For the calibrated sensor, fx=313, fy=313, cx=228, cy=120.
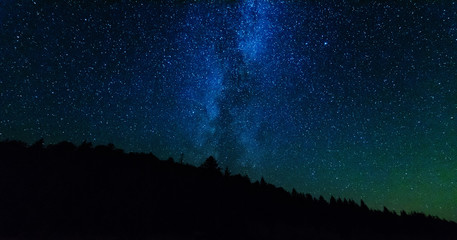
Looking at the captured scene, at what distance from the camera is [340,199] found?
2135 inches

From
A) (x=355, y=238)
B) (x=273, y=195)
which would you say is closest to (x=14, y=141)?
(x=273, y=195)

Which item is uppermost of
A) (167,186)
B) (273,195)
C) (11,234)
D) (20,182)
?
(273,195)

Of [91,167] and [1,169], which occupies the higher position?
[91,167]

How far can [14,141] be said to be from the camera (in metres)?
48.1

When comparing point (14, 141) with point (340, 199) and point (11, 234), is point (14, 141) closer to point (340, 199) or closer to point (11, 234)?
point (11, 234)

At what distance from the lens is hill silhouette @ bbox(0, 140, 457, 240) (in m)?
31.2

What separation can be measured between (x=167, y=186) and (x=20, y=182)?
699 inches

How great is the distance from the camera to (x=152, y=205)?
38250 millimetres

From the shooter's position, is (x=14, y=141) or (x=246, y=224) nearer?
(x=246, y=224)

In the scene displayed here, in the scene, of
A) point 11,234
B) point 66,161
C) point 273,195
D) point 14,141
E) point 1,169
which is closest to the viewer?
point 11,234

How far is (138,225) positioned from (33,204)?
1114cm

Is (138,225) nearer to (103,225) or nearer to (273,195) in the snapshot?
(103,225)

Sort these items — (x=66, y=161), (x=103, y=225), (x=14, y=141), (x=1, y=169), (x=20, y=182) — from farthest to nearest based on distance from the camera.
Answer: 1. (x=14, y=141)
2. (x=66, y=161)
3. (x=1, y=169)
4. (x=20, y=182)
5. (x=103, y=225)

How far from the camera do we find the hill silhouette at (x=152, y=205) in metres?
31.2
